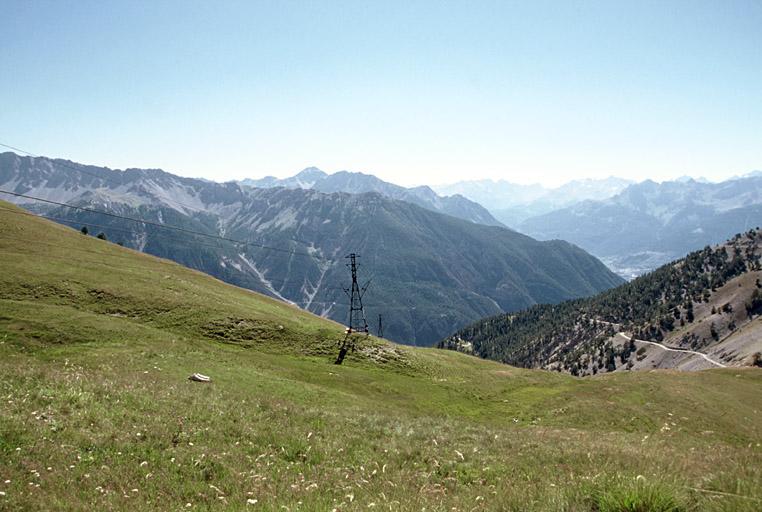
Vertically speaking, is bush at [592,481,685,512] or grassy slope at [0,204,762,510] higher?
bush at [592,481,685,512]

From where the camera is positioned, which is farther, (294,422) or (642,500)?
(294,422)

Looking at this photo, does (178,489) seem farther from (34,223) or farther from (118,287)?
(34,223)

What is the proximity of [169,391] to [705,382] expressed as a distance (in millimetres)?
56178

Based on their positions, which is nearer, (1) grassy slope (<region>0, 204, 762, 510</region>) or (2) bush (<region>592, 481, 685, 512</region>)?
(2) bush (<region>592, 481, 685, 512</region>)

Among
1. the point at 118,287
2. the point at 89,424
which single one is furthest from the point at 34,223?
the point at 89,424

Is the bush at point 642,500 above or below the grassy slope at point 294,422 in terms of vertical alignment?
above

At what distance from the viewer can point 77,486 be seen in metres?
11.7

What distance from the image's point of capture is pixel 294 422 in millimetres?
21328

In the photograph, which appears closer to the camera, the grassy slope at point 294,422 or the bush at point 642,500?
the bush at point 642,500

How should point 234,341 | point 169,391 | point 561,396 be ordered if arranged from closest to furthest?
point 169,391 → point 561,396 → point 234,341

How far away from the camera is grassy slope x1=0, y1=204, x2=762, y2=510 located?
11.3m

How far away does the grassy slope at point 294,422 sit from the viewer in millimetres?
11297

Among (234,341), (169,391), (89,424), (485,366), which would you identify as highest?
(89,424)

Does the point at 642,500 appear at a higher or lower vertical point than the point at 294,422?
higher
